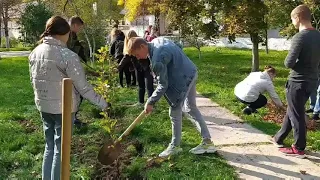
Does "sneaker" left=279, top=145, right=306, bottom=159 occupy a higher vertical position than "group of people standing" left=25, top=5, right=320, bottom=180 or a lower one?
lower

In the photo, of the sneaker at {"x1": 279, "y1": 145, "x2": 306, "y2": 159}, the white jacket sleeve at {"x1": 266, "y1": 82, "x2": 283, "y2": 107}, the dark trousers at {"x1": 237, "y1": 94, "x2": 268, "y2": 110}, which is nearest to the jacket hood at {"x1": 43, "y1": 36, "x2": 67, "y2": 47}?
the sneaker at {"x1": 279, "y1": 145, "x2": 306, "y2": 159}

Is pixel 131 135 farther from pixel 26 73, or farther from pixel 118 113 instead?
pixel 26 73

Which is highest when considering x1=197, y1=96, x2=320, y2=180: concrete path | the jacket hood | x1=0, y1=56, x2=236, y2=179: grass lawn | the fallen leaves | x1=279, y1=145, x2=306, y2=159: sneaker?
the jacket hood

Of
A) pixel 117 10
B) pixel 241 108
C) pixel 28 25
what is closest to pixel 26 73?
pixel 28 25

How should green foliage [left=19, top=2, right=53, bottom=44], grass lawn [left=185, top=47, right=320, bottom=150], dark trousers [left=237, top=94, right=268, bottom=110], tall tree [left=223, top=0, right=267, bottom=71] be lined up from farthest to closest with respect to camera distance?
green foliage [left=19, top=2, right=53, bottom=44] < tall tree [left=223, top=0, right=267, bottom=71] < dark trousers [left=237, top=94, right=268, bottom=110] < grass lawn [left=185, top=47, right=320, bottom=150]

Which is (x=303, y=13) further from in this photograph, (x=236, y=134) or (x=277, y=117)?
(x=277, y=117)

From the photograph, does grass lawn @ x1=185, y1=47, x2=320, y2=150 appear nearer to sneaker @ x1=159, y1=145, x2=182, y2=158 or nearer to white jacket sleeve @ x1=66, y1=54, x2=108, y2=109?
sneaker @ x1=159, y1=145, x2=182, y2=158

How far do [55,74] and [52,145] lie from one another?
77cm

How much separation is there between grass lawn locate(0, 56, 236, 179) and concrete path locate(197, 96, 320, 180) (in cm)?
24

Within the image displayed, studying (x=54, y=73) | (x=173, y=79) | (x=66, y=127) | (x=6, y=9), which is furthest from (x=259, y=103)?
(x=6, y=9)

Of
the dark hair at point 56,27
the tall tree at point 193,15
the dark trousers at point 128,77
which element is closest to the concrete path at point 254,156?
the dark hair at point 56,27

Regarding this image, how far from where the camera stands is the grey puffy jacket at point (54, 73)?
362 cm

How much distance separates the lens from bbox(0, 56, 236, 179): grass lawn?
459 cm

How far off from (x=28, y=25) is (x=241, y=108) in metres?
15.6
